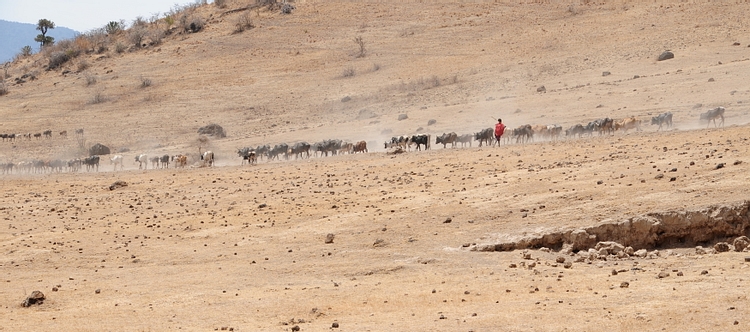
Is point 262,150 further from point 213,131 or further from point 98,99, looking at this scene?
point 98,99

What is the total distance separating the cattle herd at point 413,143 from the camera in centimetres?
3341

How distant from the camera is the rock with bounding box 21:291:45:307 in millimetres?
14844

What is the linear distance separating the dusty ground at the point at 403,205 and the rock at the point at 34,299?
0.24 m

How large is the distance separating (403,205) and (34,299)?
9.14 metres

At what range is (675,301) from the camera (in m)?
11.8

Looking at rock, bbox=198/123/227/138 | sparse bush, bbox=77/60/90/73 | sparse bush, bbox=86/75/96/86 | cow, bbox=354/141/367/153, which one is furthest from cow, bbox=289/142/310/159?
sparse bush, bbox=77/60/90/73

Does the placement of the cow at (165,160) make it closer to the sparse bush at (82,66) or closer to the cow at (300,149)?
the cow at (300,149)

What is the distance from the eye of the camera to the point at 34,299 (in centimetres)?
1495

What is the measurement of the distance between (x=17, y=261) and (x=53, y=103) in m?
49.4

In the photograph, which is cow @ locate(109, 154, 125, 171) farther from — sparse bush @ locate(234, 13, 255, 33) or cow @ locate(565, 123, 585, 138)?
sparse bush @ locate(234, 13, 255, 33)

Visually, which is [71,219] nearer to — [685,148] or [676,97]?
[685,148]

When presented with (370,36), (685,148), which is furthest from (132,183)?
(370,36)

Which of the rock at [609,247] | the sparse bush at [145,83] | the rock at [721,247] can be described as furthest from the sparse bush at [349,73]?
the rock at [721,247]

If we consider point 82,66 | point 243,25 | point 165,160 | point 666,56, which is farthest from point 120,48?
point 666,56
